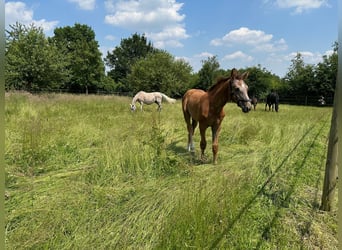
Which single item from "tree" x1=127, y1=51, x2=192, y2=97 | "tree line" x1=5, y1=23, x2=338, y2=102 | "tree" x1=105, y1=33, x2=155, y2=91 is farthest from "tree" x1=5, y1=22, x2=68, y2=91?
"tree" x1=105, y1=33, x2=155, y2=91

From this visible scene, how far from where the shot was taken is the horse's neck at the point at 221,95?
165 inches

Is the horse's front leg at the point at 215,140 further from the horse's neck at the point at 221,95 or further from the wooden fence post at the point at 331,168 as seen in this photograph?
the wooden fence post at the point at 331,168

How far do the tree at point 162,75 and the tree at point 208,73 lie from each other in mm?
3011

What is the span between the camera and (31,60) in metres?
21.9

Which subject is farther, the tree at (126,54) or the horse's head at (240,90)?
the tree at (126,54)

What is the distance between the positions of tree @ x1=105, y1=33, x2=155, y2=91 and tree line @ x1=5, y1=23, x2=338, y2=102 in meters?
14.4

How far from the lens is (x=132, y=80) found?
37906 millimetres

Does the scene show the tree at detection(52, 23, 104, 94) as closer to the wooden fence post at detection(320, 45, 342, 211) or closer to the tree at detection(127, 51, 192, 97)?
the tree at detection(127, 51, 192, 97)

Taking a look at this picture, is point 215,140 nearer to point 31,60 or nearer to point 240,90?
point 240,90

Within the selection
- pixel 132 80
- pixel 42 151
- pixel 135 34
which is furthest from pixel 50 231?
pixel 135 34

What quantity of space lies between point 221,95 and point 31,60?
22.6 metres

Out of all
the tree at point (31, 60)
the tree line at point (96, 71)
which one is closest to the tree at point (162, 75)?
the tree line at point (96, 71)

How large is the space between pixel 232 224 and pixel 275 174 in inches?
63.8

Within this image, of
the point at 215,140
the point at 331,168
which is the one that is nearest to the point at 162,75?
the point at 215,140
